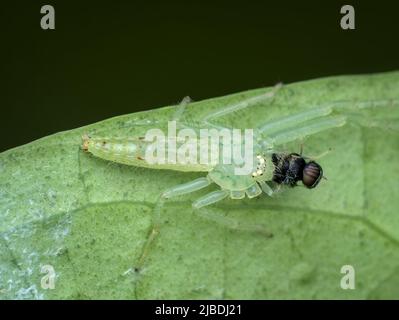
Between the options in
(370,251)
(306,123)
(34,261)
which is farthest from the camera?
(306,123)

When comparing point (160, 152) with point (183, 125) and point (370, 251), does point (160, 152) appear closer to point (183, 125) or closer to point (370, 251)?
point (183, 125)

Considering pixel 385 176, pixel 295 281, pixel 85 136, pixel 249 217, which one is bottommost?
pixel 295 281

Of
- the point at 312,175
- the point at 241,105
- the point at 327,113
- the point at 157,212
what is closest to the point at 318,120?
the point at 327,113

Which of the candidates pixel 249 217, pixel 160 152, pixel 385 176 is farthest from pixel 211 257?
pixel 385 176

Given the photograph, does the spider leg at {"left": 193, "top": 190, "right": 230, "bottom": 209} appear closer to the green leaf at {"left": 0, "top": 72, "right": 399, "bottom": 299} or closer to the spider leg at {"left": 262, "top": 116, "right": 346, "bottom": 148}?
the green leaf at {"left": 0, "top": 72, "right": 399, "bottom": 299}

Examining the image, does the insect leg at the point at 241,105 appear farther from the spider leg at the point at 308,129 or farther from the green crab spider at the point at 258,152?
the spider leg at the point at 308,129

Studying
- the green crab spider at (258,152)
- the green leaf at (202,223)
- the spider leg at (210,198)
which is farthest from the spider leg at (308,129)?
the spider leg at (210,198)
